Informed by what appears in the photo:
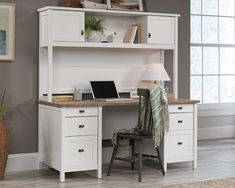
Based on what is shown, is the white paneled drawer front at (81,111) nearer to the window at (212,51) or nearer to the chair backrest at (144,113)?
the chair backrest at (144,113)

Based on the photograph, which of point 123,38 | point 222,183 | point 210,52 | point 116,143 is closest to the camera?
point 222,183

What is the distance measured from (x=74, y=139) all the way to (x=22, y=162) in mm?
774

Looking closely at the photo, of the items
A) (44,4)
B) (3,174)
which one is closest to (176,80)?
(44,4)

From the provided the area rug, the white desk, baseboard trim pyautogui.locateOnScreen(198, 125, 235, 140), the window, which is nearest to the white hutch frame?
the white desk

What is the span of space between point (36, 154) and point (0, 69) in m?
0.97

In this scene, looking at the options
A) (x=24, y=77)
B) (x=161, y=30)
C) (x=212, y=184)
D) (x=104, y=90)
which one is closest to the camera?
(x=212, y=184)

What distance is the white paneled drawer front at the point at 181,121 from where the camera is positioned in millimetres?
5543

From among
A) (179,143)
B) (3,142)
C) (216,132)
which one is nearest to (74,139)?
(3,142)

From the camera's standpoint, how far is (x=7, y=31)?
539cm

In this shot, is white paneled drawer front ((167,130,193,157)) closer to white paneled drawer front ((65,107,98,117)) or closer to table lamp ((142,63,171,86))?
table lamp ((142,63,171,86))

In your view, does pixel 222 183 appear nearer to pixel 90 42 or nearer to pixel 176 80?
pixel 176 80

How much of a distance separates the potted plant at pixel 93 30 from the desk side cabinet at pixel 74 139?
82 cm

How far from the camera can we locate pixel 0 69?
5.40m

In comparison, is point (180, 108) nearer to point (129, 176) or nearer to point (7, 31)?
point (129, 176)
